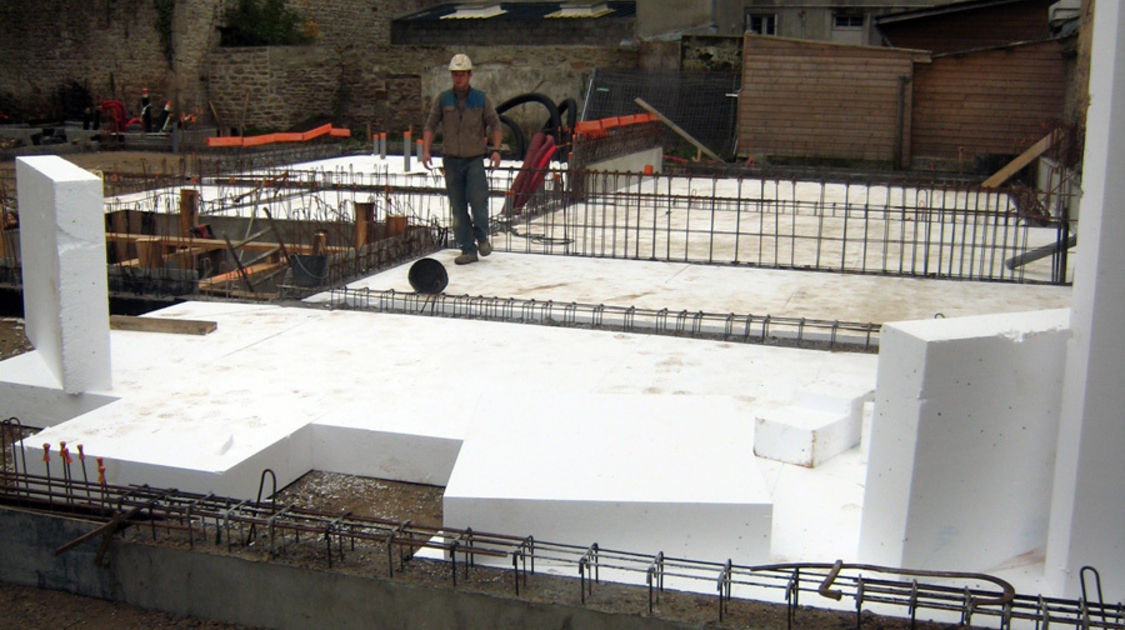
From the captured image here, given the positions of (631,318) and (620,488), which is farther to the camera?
(631,318)

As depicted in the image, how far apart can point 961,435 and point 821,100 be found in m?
14.4

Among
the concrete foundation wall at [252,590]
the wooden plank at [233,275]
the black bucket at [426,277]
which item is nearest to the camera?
the concrete foundation wall at [252,590]

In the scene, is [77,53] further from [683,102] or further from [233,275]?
[233,275]

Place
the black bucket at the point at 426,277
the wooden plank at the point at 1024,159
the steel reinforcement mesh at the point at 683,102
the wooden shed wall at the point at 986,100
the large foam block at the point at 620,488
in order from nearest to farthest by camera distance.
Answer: the large foam block at the point at 620,488 → the black bucket at the point at 426,277 → the wooden plank at the point at 1024,159 → the wooden shed wall at the point at 986,100 → the steel reinforcement mesh at the point at 683,102

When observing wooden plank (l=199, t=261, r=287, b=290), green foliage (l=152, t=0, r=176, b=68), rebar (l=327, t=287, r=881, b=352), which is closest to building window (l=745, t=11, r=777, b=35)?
green foliage (l=152, t=0, r=176, b=68)

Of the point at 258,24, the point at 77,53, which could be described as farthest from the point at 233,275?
the point at 77,53

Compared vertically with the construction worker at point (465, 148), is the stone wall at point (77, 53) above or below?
above

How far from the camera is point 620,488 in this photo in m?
3.47

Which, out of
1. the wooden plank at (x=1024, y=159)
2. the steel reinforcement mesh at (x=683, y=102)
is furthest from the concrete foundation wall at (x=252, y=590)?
the steel reinforcement mesh at (x=683, y=102)

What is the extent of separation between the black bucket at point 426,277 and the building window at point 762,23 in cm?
1856

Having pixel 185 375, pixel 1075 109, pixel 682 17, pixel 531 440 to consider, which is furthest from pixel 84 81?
pixel 531 440

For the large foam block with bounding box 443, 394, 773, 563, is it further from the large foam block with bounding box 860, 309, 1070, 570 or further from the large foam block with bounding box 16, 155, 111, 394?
the large foam block with bounding box 16, 155, 111, 394

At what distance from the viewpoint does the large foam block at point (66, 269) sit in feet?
14.6

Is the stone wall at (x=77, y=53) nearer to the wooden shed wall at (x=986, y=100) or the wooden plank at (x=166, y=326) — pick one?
the wooden shed wall at (x=986, y=100)
